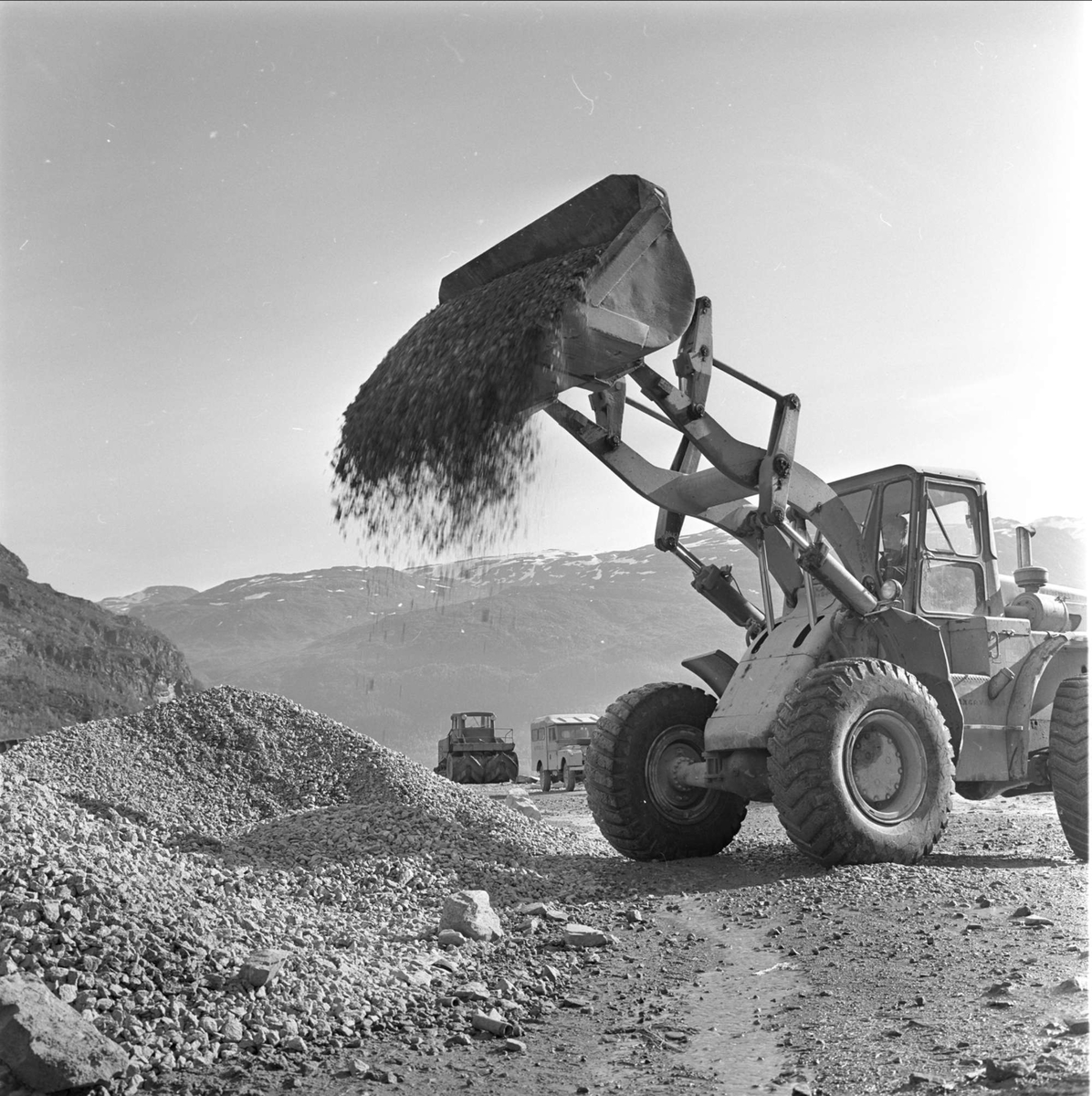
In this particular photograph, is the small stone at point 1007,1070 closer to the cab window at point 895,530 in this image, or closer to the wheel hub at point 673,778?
the wheel hub at point 673,778

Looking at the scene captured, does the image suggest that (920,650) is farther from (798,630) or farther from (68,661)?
(68,661)

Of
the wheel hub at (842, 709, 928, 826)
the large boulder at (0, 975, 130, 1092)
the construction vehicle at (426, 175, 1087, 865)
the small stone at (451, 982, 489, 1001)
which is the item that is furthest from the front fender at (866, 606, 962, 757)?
the large boulder at (0, 975, 130, 1092)

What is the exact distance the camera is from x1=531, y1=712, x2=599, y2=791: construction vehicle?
25.8m

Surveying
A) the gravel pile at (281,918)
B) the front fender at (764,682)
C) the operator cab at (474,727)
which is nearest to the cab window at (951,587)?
the front fender at (764,682)

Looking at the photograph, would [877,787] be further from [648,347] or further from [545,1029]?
[545,1029]

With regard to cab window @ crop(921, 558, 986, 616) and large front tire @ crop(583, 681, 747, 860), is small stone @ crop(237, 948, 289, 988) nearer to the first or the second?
large front tire @ crop(583, 681, 747, 860)

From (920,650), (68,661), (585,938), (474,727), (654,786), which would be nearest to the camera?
(585,938)

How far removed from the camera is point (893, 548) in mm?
8453

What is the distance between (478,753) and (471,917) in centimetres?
2119

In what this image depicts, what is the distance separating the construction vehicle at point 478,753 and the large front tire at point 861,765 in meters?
19.2

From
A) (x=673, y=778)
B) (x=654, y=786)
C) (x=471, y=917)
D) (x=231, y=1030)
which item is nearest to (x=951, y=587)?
(x=673, y=778)

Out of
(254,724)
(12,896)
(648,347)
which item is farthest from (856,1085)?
(254,724)

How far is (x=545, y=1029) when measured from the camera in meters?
4.32

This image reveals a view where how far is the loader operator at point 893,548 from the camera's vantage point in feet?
27.3
